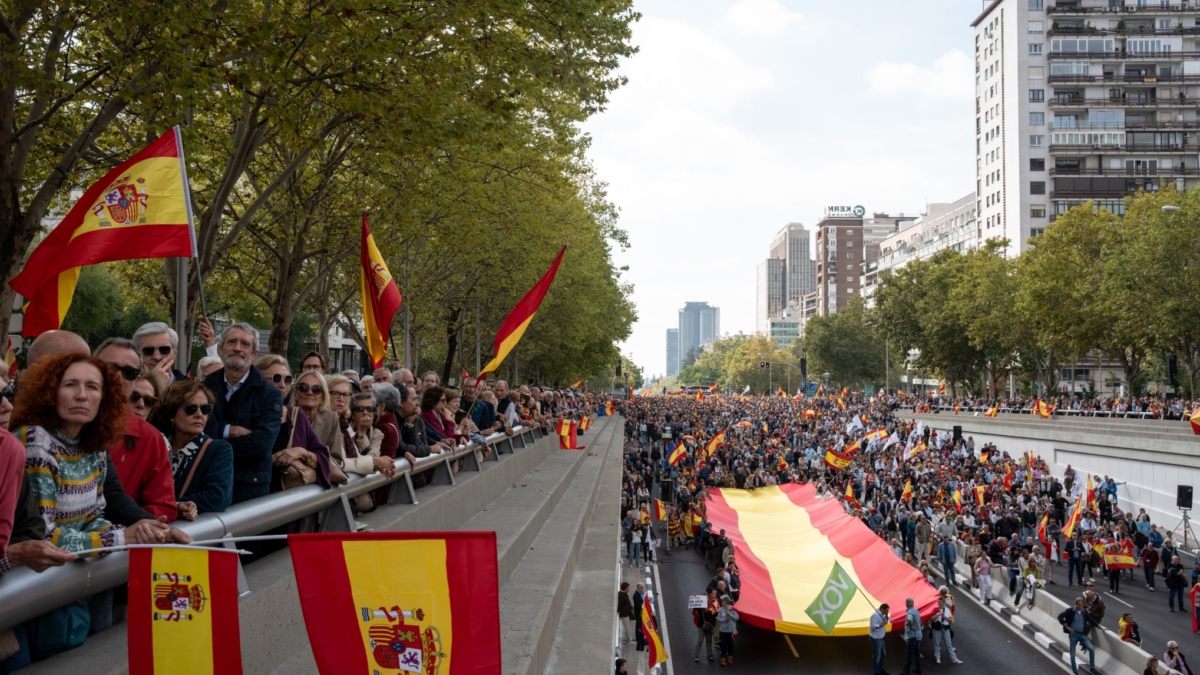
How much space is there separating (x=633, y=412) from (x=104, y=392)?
67572 mm

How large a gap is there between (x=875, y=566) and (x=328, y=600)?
18.3m

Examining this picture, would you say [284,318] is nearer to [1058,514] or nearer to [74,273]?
[74,273]

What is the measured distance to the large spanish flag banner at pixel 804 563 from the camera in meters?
17.0

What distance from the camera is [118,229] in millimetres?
6910

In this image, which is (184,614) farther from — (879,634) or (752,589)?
(752,589)

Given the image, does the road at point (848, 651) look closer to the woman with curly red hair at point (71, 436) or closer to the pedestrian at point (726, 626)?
the pedestrian at point (726, 626)

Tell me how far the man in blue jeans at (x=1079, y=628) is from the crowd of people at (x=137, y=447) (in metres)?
13.4

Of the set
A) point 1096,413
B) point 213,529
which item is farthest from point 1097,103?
point 213,529

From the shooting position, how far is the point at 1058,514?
27969 millimetres

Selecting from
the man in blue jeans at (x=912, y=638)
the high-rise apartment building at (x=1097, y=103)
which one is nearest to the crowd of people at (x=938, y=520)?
the man in blue jeans at (x=912, y=638)

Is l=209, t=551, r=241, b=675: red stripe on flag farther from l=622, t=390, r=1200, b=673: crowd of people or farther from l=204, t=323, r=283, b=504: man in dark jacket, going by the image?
l=622, t=390, r=1200, b=673: crowd of people

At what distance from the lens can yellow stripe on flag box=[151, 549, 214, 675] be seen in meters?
2.89

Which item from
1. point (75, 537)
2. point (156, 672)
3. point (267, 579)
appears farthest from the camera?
point (267, 579)

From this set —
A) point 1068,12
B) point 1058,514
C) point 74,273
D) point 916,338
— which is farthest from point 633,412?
point 74,273
